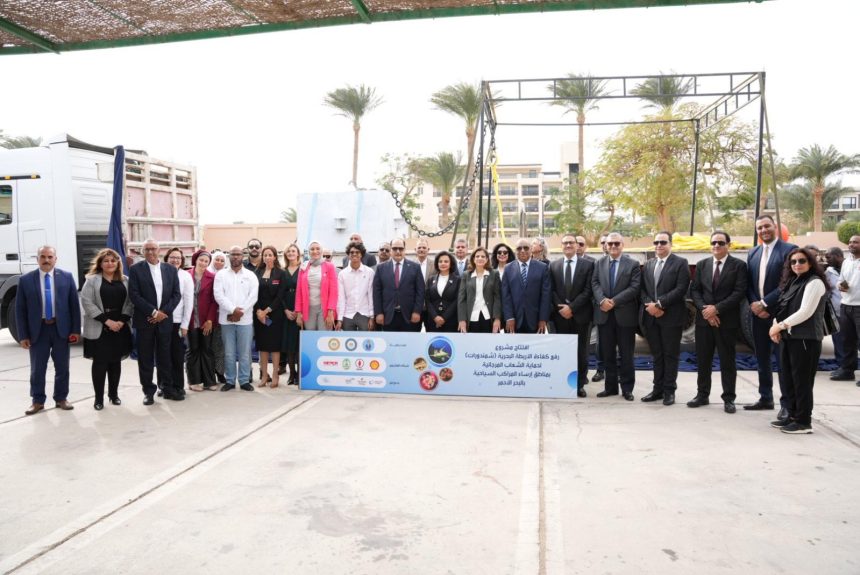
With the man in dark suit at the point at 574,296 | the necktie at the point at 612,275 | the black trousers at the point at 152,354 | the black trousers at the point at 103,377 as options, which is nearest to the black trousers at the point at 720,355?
the necktie at the point at 612,275

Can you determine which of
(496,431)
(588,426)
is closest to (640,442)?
(588,426)

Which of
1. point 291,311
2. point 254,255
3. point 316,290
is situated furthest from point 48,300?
point 316,290

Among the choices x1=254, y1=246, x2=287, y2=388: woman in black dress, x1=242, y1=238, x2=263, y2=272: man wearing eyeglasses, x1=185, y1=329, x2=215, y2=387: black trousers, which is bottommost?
x1=185, y1=329, x2=215, y2=387: black trousers

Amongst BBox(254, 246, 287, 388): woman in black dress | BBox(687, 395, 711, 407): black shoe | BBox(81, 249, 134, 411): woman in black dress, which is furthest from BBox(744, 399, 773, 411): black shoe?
BBox(81, 249, 134, 411): woman in black dress

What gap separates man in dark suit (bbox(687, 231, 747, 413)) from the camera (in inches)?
250

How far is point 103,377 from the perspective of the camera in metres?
6.78

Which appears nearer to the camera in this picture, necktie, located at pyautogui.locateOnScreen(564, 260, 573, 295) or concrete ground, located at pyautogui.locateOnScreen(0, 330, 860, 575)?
concrete ground, located at pyautogui.locateOnScreen(0, 330, 860, 575)

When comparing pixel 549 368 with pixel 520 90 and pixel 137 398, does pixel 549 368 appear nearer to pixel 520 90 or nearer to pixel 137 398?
pixel 137 398

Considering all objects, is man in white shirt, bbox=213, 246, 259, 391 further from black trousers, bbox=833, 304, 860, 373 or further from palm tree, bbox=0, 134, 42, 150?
palm tree, bbox=0, 134, 42, 150

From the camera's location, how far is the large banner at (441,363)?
6969 millimetres

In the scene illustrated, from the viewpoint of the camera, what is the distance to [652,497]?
163 inches

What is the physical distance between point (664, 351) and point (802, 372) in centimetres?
144

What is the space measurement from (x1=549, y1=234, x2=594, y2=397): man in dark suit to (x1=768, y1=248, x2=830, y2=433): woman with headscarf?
2046mm

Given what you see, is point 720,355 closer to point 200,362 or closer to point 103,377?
point 200,362
